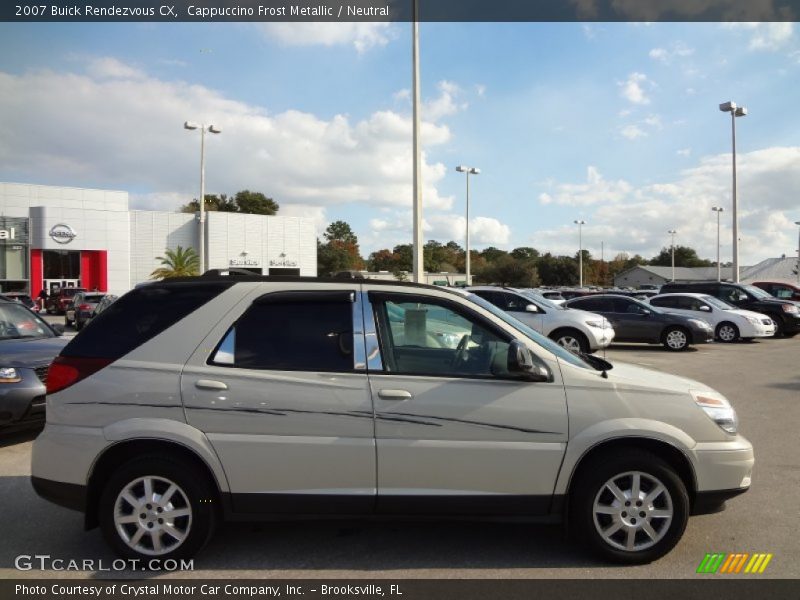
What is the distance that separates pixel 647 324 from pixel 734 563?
48.2ft

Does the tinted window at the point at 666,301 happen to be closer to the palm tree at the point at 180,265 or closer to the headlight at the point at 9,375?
the headlight at the point at 9,375

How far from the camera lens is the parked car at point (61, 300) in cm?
3547

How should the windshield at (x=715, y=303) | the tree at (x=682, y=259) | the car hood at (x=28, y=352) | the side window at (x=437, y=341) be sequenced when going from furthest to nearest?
1. the tree at (x=682, y=259)
2. the windshield at (x=715, y=303)
3. the car hood at (x=28, y=352)
4. the side window at (x=437, y=341)

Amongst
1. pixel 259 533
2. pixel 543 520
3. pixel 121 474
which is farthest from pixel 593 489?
pixel 121 474

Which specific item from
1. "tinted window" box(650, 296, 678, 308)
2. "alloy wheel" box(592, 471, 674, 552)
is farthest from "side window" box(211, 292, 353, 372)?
"tinted window" box(650, 296, 678, 308)

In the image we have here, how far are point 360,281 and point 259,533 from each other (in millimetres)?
1974

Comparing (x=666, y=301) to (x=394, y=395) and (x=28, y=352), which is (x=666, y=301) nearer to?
(x=28, y=352)

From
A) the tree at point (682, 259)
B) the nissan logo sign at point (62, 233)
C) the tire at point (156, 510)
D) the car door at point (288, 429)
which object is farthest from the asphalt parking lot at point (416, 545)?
the tree at point (682, 259)

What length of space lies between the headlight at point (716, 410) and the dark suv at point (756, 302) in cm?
2051

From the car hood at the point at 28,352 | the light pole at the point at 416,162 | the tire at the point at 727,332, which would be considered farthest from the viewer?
the tire at the point at 727,332

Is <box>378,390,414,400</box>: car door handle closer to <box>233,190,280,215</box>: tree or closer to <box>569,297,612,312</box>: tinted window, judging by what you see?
<box>569,297,612,312</box>: tinted window

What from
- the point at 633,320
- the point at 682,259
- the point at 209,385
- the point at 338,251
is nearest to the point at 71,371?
the point at 209,385

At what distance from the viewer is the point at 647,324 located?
1789 cm
